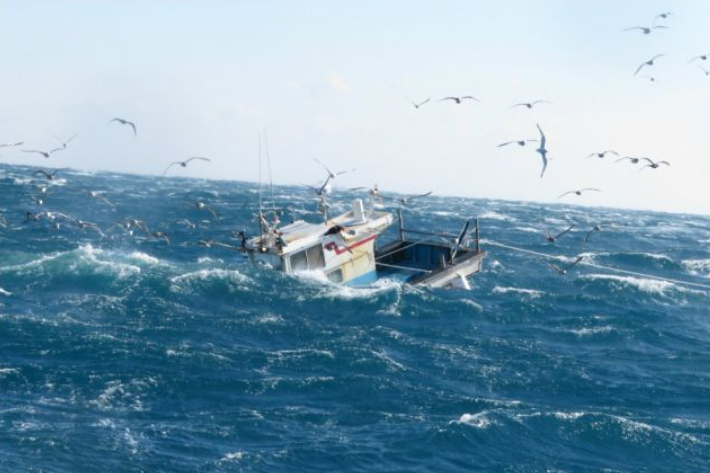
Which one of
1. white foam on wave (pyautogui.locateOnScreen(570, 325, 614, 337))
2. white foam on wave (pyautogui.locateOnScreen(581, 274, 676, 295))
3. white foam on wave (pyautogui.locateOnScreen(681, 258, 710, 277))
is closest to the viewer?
white foam on wave (pyautogui.locateOnScreen(570, 325, 614, 337))

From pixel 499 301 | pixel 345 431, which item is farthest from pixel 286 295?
pixel 345 431

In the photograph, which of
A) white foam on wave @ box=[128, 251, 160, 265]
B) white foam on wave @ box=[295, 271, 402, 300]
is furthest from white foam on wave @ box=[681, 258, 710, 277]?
white foam on wave @ box=[128, 251, 160, 265]

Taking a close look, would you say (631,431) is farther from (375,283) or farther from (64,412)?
(375,283)

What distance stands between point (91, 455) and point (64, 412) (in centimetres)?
391

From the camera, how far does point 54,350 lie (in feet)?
110

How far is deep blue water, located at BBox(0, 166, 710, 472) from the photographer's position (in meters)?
24.9

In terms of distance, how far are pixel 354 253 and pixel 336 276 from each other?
6.29 feet

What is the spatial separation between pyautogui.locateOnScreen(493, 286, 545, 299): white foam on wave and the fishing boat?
2.06 metres

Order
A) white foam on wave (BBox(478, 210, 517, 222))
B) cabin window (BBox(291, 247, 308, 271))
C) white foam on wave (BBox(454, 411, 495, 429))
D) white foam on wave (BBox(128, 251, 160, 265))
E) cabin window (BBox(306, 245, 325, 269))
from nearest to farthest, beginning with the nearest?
white foam on wave (BBox(454, 411, 495, 429)), cabin window (BBox(291, 247, 308, 271)), cabin window (BBox(306, 245, 325, 269)), white foam on wave (BBox(128, 251, 160, 265)), white foam on wave (BBox(478, 210, 517, 222))

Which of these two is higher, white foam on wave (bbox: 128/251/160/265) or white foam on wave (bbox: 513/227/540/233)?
white foam on wave (bbox: 128/251/160/265)

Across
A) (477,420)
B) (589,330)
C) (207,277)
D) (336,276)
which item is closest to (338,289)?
(336,276)

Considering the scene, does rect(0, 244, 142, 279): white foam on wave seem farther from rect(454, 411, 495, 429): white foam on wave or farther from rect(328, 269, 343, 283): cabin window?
rect(454, 411, 495, 429): white foam on wave

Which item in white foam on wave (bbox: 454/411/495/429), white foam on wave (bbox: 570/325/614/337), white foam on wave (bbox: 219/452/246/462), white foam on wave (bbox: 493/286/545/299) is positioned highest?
white foam on wave (bbox: 493/286/545/299)

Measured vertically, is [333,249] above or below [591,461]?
above
